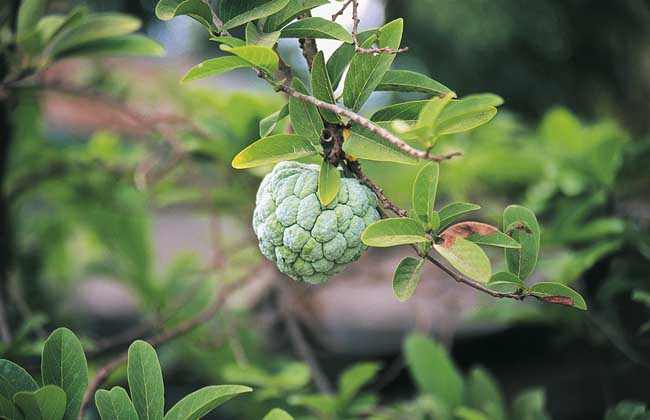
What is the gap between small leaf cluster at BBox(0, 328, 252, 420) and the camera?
715 mm

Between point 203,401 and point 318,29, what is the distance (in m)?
0.47

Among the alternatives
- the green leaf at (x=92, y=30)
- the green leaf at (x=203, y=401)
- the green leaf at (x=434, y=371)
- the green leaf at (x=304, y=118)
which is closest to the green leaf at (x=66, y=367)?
the green leaf at (x=203, y=401)

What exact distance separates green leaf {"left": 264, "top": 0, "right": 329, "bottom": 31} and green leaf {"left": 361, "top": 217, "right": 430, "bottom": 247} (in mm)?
274

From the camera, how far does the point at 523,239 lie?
0.76 m

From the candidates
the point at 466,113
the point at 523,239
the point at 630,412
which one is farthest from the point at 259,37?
the point at 630,412

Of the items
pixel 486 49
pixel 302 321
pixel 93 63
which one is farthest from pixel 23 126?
pixel 486 49

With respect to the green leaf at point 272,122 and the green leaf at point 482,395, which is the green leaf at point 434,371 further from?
the green leaf at point 272,122

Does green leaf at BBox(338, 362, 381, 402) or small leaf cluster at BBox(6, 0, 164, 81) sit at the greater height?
small leaf cluster at BBox(6, 0, 164, 81)

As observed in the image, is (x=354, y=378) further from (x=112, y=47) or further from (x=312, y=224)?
(x=112, y=47)

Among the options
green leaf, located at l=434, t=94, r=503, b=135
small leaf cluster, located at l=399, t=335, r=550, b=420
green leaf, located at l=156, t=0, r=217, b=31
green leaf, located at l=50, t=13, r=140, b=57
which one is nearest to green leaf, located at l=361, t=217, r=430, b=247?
green leaf, located at l=434, t=94, r=503, b=135

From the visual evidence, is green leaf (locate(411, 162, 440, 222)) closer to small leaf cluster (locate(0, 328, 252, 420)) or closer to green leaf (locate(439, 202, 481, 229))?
green leaf (locate(439, 202, 481, 229))

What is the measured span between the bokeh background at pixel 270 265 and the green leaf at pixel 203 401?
0.41m

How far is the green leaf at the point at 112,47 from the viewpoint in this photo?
113 cm

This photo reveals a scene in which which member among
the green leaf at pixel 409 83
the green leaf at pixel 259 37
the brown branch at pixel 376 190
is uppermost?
the green leaf at pixel 259 37
